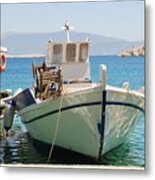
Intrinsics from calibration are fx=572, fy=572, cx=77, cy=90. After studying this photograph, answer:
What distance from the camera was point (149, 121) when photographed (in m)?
2.24

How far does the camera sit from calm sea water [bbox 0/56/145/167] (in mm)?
2252

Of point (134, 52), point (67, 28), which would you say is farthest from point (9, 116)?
point (134, 52)

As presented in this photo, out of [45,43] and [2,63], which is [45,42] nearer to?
[45,43]

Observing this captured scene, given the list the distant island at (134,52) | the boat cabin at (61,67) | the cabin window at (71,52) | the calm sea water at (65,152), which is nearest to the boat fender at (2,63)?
the calm sea water at (65,152)

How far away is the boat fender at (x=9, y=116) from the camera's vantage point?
7.75ft

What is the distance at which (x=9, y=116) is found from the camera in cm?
237

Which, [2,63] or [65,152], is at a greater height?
[2,63]

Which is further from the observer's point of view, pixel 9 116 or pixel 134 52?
pixel 9 116

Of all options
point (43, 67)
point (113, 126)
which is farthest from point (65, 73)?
point (113, 126)

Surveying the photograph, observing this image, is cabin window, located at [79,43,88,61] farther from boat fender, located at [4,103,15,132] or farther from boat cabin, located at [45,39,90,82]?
boat fender, located at [4,103,15,132]

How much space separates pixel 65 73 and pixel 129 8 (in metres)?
0.36

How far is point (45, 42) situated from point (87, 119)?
36cm

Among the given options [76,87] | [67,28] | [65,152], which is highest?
[67,28]

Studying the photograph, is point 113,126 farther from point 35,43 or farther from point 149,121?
point 35,43
